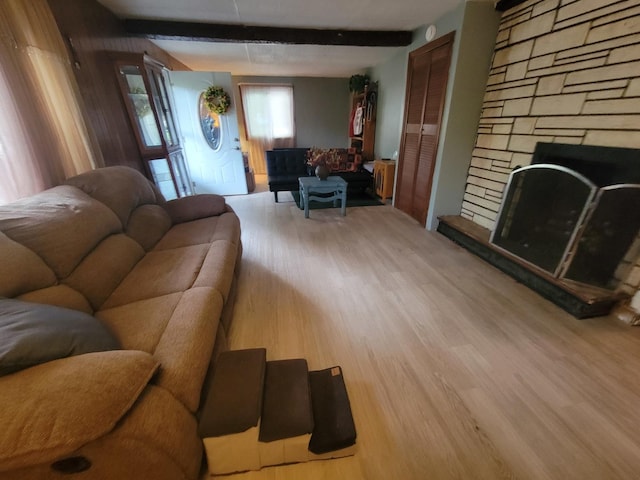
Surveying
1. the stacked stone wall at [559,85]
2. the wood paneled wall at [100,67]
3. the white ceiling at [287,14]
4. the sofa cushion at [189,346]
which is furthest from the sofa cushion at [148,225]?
the stacked stone wall at [559,85]

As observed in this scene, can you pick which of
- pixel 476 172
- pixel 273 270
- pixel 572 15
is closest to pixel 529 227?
Answer: pixel 476 172

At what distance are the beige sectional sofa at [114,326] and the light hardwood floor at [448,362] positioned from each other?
0.45 metres

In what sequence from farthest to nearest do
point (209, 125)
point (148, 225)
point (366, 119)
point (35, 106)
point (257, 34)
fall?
point (366, 119) < point (209, 125) < point (257, 34) < point (148, 225) < point (35, 106)

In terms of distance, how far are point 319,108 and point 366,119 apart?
205 centimetres

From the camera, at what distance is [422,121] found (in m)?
3.17

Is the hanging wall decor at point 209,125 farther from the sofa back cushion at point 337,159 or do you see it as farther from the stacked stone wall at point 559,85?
the stacked stone wall at point 559,85

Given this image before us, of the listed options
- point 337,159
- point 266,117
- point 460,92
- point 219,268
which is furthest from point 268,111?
point 219,268

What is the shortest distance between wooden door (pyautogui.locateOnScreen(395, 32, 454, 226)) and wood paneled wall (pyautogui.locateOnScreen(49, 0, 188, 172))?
3.43 m

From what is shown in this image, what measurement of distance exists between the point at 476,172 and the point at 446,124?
2.11ft

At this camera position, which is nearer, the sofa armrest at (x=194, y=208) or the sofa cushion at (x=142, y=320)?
the sofa cushion at (x=142, y=320)

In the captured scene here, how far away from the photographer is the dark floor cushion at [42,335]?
2.31 ft

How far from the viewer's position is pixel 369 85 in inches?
207

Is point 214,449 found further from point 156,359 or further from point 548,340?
point 548,340

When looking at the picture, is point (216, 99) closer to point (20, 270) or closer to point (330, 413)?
point (20, 270)
